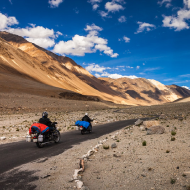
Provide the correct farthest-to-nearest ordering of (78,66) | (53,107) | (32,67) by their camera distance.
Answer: (78,66) < (32,67) < (53,107)

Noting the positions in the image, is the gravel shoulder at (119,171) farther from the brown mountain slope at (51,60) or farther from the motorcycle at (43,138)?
the brown mountain slope at (51,60)

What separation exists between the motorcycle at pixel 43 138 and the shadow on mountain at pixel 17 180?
313 cm

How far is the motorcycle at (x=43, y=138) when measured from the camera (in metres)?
9.09

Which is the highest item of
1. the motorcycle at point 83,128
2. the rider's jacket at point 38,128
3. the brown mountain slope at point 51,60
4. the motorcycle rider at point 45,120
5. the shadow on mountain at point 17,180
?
the brown mountain slope at point 51,60

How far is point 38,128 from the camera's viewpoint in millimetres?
9336

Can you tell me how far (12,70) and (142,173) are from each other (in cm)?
8918

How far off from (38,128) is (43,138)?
68 cm

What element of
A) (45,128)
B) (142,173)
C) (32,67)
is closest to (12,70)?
(32,67)

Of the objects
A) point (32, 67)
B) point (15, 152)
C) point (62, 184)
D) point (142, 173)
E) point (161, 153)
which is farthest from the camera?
point (32, 67)

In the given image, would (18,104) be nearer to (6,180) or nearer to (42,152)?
(42,152)

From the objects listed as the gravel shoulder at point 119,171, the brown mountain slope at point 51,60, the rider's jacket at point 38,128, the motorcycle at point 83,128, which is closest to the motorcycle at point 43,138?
the rider's jacket at point 38,128

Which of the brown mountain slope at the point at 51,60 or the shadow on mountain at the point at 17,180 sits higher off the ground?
the brown mountain slope at the point at 51,60

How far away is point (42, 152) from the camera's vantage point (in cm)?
849

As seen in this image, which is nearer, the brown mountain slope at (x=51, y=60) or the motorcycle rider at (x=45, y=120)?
the motorcycle rider at (x=45, y=120)
